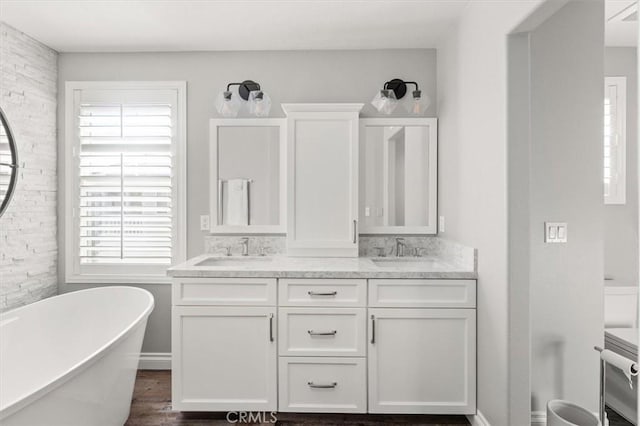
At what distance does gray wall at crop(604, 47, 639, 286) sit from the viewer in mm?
2693

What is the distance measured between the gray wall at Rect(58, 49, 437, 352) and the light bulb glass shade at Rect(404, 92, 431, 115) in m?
0.22

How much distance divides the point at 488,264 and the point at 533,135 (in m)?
0.74

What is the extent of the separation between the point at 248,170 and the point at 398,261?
131 centimetres

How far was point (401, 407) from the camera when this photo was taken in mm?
2230

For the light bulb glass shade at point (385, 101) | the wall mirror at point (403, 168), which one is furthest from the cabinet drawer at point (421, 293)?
the light bulb glass shade at point (385, 101)

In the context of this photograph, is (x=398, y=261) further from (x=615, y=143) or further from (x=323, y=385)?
(x=615, y=143)

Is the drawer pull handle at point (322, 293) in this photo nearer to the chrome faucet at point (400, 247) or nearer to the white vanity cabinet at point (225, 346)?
the white vanity cabinet at point (225, 346)

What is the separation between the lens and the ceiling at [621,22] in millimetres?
2301

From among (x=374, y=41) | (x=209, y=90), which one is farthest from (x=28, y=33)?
(x=374, y=41)

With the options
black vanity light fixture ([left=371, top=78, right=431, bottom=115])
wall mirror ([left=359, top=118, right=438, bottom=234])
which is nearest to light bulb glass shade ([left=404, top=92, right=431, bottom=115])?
black vanity light fixture ([left=371, top=78, right=431, bottom=115])

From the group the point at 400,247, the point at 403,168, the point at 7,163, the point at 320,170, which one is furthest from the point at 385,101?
the point at 7,163

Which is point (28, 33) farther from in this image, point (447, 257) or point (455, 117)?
point (447, 257)

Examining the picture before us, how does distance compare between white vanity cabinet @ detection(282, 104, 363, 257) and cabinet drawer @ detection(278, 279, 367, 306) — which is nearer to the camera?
cabinet drawer @ detection(278, 279, 367, 306)

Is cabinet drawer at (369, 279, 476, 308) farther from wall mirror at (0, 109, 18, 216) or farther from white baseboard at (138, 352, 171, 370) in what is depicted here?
wall mirror at (0, 109, 18, 216)
